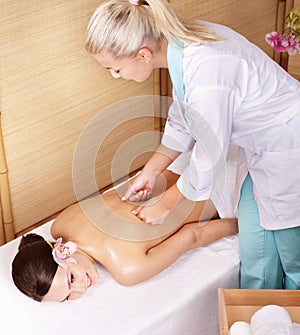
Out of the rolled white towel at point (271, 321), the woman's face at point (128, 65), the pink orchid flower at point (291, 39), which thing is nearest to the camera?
the rolled white towel at point (271, 321)

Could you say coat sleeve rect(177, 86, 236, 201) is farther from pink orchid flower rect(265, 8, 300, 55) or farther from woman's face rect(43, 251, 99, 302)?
pink orchid flower rect(265, 8, 300, 55)

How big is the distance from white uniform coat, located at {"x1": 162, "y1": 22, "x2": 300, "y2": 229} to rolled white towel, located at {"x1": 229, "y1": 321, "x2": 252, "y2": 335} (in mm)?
361

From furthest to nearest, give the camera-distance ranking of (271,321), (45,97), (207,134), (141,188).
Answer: (45,97), (141,188), (207,134), (271,321)

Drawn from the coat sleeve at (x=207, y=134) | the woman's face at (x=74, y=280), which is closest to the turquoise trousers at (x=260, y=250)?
the coat sleeve at (x=207, y=134)

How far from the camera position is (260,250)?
1940 mm

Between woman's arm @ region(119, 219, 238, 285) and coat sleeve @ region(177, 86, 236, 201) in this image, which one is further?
woman's arm @ region(119, 219, 238, 285)

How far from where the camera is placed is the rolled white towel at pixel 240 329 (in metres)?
1.59

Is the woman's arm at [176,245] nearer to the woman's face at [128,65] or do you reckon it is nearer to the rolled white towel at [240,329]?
the rolled white towel at [240,329]

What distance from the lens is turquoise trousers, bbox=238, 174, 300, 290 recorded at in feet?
6.31

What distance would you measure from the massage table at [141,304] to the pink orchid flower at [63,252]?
0.11 m

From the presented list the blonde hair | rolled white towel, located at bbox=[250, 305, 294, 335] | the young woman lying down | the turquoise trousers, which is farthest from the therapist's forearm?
rolled white towel, located at bbox=[250, 305, 294, 335]

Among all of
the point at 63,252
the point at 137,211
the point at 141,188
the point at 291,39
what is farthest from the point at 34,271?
the point at 291,39

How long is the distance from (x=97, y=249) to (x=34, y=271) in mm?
210

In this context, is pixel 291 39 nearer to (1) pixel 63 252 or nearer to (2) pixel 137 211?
(2) pixel 137 211
